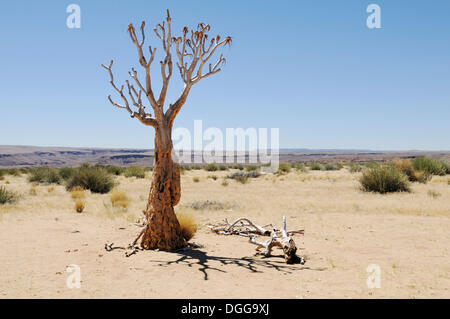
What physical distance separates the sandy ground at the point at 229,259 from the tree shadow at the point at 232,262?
2 cm

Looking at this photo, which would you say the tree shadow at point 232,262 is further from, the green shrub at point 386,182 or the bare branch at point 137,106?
the green shrub at point 386,182

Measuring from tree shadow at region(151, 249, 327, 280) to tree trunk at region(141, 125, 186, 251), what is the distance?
524mm

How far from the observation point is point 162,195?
7.08 meters


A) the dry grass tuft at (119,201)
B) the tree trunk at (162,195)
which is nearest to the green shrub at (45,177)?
the dry grass tuft at (119,201)

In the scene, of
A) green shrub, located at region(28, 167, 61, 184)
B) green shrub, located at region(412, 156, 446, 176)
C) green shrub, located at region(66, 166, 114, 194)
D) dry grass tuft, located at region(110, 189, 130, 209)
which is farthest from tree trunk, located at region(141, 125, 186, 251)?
green shrub, located at region(412, 156, 446, 176)

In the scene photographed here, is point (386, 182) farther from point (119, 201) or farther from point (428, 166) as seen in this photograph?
point (119, 201)

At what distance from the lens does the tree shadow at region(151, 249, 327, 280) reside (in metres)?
6.01

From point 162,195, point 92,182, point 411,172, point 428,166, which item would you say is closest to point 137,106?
point 162,195

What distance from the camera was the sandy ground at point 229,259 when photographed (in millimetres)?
4871

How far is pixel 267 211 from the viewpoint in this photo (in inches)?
509

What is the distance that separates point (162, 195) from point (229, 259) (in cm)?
189

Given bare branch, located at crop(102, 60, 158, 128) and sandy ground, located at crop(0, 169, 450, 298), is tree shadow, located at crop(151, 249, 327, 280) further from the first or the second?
bare branch, located at crop(102, 60, 158, 128)

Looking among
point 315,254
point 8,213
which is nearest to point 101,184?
point 8,213
